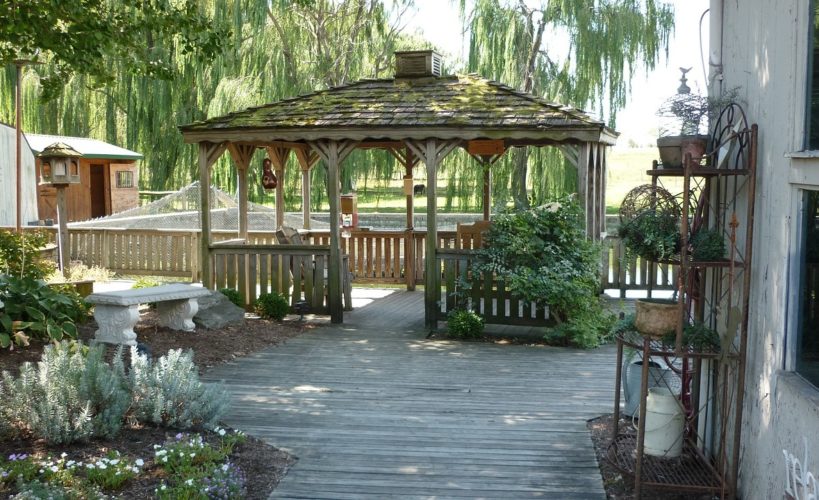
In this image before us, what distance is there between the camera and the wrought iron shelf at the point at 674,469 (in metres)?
4.45

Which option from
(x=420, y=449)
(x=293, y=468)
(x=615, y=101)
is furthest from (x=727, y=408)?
(x=615, y=101)

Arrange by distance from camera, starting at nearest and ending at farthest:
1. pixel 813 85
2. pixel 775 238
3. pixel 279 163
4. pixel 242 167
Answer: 1. pixel 813 85
2. pixel 775 238
3. pixel 242 167
4. pixel 279 163

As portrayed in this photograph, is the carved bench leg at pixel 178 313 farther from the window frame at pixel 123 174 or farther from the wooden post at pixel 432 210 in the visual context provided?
the window frame at pixel 123 174

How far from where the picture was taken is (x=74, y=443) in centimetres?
514

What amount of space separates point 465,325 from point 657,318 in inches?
200

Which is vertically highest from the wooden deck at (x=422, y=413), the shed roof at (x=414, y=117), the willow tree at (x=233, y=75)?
the willow tree at (x=233, y=75)

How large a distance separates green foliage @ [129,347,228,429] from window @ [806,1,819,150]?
12.9 feet

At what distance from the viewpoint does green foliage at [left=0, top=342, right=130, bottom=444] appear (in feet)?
16.6

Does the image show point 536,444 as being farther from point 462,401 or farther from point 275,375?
point 275,375

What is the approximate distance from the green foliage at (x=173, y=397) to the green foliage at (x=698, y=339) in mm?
2959

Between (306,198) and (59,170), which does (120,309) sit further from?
(306,198)

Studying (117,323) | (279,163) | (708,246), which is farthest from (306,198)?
(708,246)

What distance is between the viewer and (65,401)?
5.20m

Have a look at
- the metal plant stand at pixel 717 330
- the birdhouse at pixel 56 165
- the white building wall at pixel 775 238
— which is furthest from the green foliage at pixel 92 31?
the white building wall at pixel 775 238
